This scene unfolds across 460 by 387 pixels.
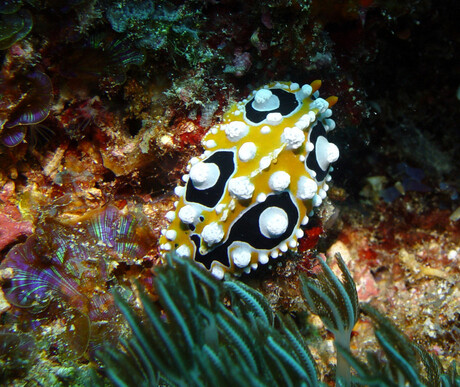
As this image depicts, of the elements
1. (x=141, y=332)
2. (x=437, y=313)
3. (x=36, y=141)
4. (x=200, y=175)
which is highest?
(x=200, y=175)

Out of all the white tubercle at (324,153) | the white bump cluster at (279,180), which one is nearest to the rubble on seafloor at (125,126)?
the white tubercle at (324,153)

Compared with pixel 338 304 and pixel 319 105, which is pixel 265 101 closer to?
pixel 319 105

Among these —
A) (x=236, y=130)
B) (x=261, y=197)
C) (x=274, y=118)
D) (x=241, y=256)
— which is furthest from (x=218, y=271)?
(x=274, y=118)

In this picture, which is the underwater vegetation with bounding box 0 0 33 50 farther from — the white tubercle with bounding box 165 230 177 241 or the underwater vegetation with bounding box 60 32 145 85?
the white tubercle with bounding box 165 230 177 241

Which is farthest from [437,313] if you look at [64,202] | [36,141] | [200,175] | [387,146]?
[36,141]

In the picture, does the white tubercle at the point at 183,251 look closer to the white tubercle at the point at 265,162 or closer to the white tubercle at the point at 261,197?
the white tubercle at the point at 261,197

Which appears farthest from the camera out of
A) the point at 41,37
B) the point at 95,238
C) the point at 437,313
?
the point at 437,313

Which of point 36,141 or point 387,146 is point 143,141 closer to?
point 36,141
